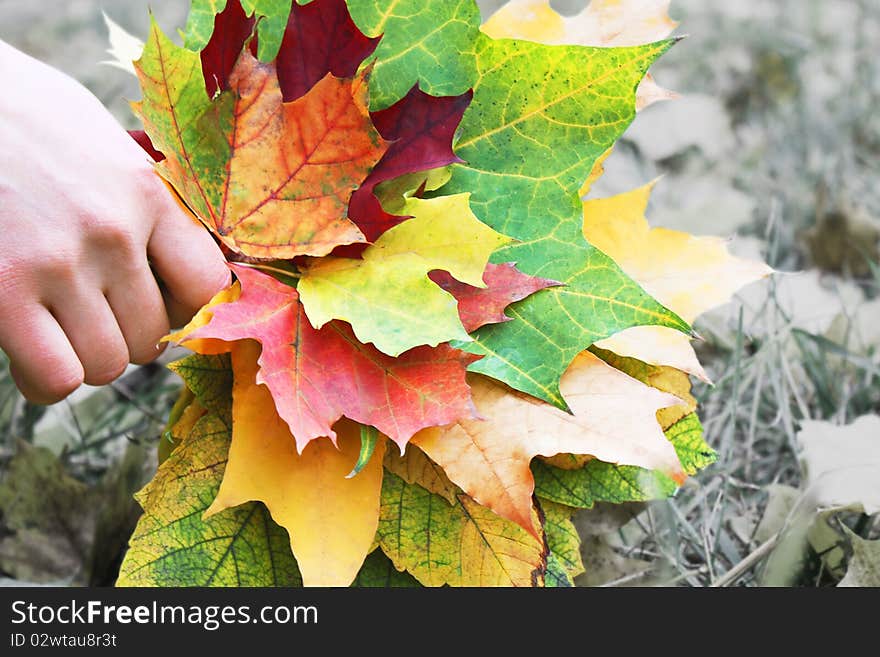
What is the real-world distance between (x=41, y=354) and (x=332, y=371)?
112mm

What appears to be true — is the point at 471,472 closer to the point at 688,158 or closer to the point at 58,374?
the point at 58,374

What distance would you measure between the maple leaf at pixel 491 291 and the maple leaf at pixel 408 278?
0.04 feet

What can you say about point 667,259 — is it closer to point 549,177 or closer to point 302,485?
point 549,177

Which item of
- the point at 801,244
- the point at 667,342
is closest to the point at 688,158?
the point at 801,244

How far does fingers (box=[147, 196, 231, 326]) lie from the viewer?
1.15ft

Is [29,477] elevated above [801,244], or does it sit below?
below

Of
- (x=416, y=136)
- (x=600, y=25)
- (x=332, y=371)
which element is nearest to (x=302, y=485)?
→ (x=332, y=371)

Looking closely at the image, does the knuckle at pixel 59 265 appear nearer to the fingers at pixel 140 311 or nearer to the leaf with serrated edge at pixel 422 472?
the fingers at pixel 140 311

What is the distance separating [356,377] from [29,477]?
0.35m

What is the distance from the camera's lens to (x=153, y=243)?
13.8 inches

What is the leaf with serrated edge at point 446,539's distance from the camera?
379 mm

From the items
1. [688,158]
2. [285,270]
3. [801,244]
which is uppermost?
[688,158]

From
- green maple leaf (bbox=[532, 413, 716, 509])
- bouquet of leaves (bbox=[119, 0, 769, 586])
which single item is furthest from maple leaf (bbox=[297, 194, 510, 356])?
green maple leaf (bbox=[532, 413, 716, 509])

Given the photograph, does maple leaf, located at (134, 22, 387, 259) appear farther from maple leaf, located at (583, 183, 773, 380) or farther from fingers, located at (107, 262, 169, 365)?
maple leaf, located at (583, 183, 773, 380)
